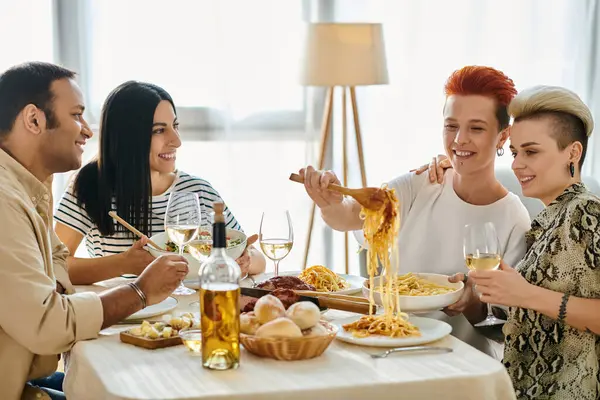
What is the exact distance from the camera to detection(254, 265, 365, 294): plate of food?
2.19 m

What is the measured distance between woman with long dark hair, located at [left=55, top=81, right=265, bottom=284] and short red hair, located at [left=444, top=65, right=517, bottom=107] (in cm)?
90

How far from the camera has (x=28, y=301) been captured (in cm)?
175

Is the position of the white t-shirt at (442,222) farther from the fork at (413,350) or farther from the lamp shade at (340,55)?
the lamp shade at (340,55)

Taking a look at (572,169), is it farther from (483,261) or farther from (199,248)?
(199,248)

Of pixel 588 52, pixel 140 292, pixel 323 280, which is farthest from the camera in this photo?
pixel 588 52

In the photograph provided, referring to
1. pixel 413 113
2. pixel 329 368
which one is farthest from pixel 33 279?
pixel 413 113

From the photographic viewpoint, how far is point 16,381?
6.29 ft

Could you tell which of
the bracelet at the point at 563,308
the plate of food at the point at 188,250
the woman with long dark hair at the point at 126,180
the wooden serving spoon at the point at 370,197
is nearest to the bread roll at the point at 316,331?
the wooden serving spoon at the point at 370,197

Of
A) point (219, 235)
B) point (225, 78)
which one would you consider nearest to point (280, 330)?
point (219, 235)

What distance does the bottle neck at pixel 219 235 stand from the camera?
1.60m

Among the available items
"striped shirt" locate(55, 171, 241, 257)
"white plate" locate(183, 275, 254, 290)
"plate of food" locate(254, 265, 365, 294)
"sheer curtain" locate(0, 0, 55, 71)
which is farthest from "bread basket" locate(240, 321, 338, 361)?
"sheer curtain" locate(0, 0, 55, 71)

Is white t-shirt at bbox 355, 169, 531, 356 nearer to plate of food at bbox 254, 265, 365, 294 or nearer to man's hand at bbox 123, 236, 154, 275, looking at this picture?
plate of food at bbox 254, 265, 365, 294

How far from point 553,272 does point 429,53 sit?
2828mm

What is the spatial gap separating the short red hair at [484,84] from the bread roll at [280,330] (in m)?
1.37
